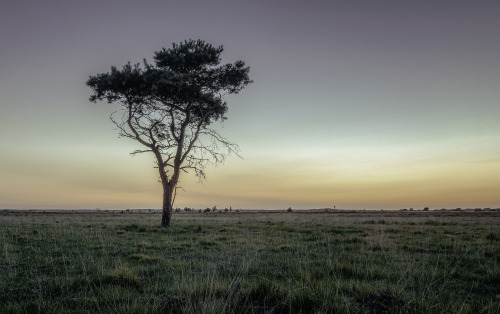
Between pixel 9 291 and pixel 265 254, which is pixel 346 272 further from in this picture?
pixel 9 291

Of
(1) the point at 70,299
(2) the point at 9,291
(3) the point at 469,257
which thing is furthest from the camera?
(3) the point at 469,257

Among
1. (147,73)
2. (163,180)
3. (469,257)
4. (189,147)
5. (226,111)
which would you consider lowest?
(469,257)

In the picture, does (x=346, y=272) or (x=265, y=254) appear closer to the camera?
(x=346, y=272)

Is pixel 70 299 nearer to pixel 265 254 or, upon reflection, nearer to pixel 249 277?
pixel 249 277

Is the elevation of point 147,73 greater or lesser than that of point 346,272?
greater

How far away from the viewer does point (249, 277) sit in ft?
16.4

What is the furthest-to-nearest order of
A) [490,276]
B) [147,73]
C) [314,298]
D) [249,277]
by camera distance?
[147,73] → [490,276] → [249,277] → [314,298]

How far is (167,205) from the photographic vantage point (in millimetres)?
18297

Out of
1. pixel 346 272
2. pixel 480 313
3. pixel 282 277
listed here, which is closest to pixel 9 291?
pixel 282 277

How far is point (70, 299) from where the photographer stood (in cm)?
362

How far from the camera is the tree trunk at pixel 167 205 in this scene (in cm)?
1798

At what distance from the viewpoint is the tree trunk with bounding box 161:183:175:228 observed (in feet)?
59.0

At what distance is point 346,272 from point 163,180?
14945mm

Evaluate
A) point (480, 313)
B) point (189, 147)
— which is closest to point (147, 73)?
point (189, 147)
